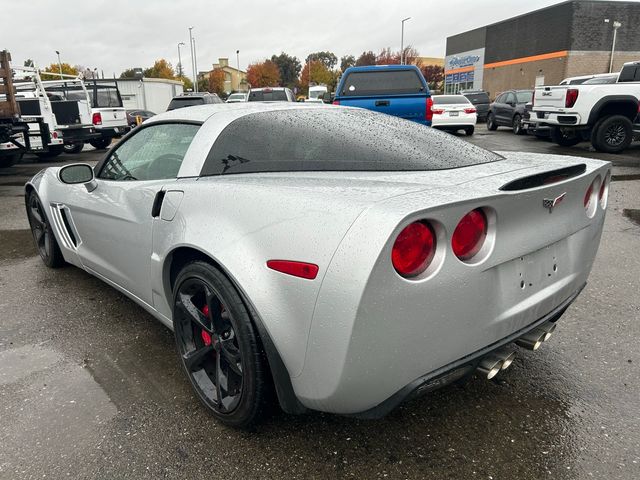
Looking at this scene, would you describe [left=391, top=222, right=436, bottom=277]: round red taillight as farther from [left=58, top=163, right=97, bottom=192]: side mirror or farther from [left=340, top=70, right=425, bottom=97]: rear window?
[left=340, top=70, right=425, bottom=97]: rear window

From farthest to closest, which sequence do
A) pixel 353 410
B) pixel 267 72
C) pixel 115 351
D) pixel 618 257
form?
pixel 267 72, pixel 618 257, pixel 115 351, pixel 353 410

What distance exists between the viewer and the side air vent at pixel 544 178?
73.9 inches

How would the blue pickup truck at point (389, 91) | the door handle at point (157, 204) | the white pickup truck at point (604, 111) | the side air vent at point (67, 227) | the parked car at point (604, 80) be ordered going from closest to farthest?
the door handle at point (157, 204) < the side air vent at point (67, 227) < the blue pickup truck at point (389, 91) < the white pickup truck at point (604, 111) < the parked car at point (604, 80)

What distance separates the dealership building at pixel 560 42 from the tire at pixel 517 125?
24030 millimetres

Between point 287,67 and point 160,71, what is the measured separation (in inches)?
1081

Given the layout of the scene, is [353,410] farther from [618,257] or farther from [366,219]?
[618,257]

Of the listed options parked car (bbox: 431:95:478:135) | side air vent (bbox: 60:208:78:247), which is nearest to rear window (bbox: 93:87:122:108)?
parked car (bbox: 431:95:478:135)

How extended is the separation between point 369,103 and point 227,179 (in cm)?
767

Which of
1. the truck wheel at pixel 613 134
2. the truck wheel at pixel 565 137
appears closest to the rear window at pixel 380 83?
the truck wheel at pixel 565 137

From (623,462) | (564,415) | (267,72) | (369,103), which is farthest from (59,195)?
(267,72)

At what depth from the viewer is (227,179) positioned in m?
2.30

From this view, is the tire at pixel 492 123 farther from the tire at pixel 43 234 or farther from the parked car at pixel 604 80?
the tire at pixel 43 234

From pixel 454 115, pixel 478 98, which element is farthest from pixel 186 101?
pixel 478 98

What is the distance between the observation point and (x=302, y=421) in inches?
89.9
